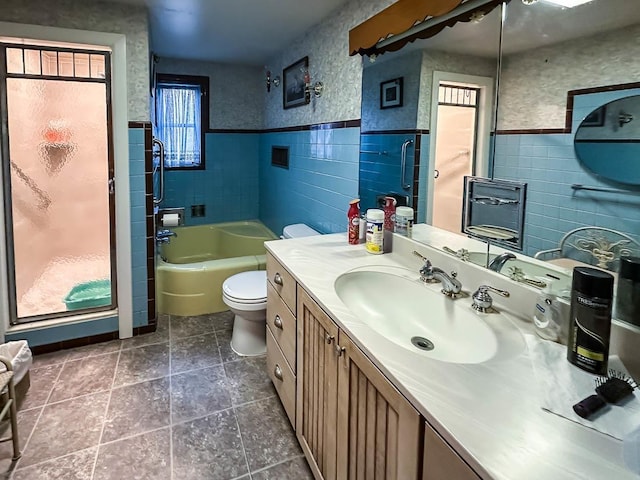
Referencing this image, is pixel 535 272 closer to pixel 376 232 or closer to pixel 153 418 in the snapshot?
pixel 376 232

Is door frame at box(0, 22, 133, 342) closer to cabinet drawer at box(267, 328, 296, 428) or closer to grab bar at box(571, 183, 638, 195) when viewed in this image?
cabinet drawer at box(267, 328, 296, 428)

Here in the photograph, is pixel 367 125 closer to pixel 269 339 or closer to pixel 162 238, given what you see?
pixel 269 339

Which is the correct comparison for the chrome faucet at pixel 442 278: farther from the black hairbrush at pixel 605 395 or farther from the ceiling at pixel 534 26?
the ceiling at pixel 534 26

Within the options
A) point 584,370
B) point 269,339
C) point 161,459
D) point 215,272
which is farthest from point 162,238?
point 584,370

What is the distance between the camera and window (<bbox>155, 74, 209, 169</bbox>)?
3951mm

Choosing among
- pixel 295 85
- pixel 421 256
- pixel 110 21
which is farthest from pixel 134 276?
pixel 421 256

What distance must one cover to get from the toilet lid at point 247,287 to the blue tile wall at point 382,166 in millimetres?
810

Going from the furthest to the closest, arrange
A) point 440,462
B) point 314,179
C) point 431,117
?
point 314,179, point 431,117, point 440,462

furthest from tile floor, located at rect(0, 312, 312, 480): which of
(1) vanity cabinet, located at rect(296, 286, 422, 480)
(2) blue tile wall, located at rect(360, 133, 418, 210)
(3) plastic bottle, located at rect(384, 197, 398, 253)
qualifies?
(2) blue tile wall, located at rect(360, 133, 418, 210)

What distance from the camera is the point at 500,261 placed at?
1.31 m

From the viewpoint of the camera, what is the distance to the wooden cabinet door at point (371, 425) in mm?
854

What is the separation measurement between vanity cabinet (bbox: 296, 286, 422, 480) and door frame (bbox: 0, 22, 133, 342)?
161 centimetres

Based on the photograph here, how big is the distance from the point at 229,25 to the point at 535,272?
264 centimetres

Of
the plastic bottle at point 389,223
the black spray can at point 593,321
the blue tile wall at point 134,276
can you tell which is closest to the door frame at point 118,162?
the blue tile wall at point 134,276
